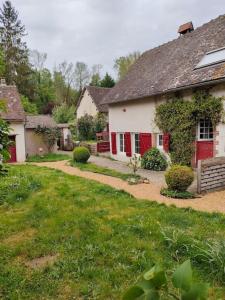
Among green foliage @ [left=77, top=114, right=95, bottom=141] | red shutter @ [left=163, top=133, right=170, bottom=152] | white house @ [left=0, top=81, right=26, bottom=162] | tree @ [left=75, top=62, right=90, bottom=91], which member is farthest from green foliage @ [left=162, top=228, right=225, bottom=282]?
tree @ [left=75, top=62, right=90, bottom=91]

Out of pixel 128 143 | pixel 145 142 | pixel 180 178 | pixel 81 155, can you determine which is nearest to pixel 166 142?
pixel 145 142

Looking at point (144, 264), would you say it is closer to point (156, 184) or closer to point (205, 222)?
point (205, 222)

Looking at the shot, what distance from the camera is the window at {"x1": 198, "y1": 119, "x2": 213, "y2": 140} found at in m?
12.0

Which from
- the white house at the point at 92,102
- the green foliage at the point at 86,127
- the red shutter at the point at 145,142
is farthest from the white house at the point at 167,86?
the white house at the point at 92,102

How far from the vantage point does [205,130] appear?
12.1m

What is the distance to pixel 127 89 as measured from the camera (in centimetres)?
1750

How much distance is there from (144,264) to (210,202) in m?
4.48

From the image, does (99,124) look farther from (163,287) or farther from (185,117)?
(163,287)

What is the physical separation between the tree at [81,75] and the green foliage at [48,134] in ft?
91.2

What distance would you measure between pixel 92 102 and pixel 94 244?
25.3m

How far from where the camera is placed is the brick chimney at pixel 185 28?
17222 millimetres

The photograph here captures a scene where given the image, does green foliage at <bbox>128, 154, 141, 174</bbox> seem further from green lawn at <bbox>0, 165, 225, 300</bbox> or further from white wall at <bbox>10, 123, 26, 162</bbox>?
white wall at <bbox>10, 123, 26, 162</bbox>

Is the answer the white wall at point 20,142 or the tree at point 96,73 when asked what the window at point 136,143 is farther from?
the tree at point 96,73

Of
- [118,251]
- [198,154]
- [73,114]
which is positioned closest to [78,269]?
[118,251]
